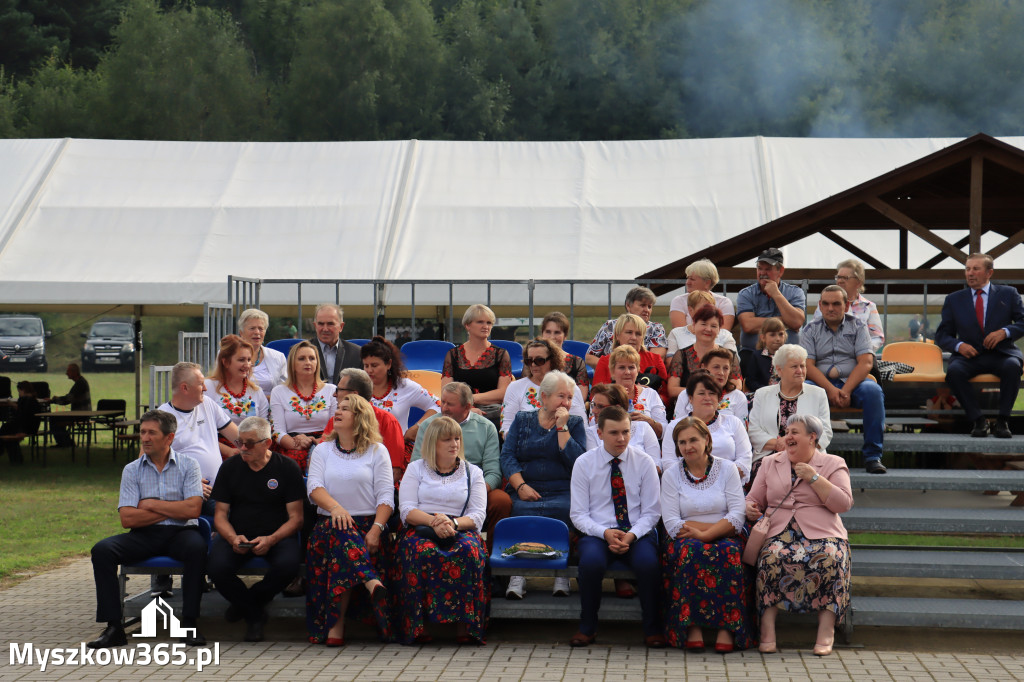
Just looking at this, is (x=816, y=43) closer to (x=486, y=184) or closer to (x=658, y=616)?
(x=486, y=184)

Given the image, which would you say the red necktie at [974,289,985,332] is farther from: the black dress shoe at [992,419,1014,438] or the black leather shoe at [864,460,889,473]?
the black leather shoe at [864,460,889,473]

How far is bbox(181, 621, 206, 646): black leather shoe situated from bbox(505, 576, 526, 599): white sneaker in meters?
1.70

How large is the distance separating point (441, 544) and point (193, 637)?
1.44 m

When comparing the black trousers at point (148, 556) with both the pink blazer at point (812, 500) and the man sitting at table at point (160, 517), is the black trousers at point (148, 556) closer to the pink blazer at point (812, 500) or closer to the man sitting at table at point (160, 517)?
the man sitting at table at point (160, 517)

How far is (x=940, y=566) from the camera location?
21.4 feet

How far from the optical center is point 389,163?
1523 centimetres

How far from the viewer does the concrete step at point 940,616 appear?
20.0ft

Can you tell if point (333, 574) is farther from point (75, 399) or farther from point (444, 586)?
point (75, 399)

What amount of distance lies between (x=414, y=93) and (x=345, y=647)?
34.7 metres

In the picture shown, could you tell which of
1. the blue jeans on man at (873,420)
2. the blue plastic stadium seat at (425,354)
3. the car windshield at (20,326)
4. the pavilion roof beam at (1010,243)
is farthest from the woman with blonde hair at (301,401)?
the car windshield at (20,326)

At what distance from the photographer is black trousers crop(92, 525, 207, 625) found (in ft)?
19.8

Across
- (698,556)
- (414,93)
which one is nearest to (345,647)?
(698,556)

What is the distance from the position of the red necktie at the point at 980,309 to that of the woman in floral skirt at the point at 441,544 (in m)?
3.87

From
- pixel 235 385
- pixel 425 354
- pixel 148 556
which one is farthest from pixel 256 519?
pixel 425 354
